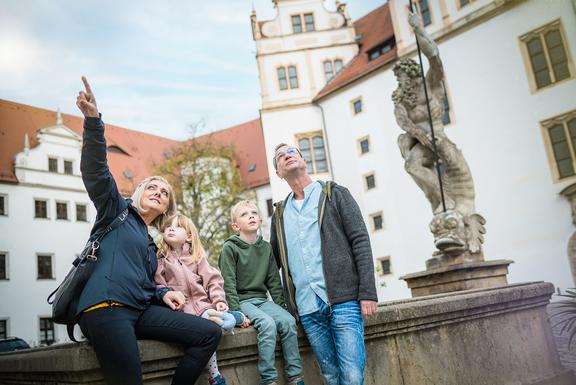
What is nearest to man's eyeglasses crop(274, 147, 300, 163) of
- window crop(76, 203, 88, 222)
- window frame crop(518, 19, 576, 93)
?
window frame crop(518, 19, 576, 93)

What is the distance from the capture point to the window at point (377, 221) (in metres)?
21.1

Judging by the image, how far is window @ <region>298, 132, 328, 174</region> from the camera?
23906 mm

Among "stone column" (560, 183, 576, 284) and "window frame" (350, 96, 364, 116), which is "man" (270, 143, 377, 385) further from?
"window frame" (350, 96, 364, 116)

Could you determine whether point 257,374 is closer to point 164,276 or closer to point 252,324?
point 252,324

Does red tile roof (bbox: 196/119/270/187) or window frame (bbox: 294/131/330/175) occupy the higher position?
red tile roof (bbox: 196/119/270/187)

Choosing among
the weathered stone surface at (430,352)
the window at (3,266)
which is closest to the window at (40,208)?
the window at (3,266)

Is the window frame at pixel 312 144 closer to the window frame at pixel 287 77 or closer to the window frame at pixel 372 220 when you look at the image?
the window frame at pixel 287 77

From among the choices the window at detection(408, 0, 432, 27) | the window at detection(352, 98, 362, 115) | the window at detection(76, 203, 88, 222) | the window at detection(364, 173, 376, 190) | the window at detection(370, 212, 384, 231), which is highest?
the window at detection(408, 0, 432, 27)

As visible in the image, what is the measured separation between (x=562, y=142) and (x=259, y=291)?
15289 mm

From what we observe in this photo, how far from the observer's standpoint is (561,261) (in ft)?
48.4

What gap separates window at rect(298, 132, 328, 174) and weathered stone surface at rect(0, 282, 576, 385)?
19.5 meters

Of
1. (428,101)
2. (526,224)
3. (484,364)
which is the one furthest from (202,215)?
(484,364)

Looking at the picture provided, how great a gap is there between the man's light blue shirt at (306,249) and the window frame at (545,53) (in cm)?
1529

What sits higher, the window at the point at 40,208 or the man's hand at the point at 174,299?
the window at the point at 40,208
